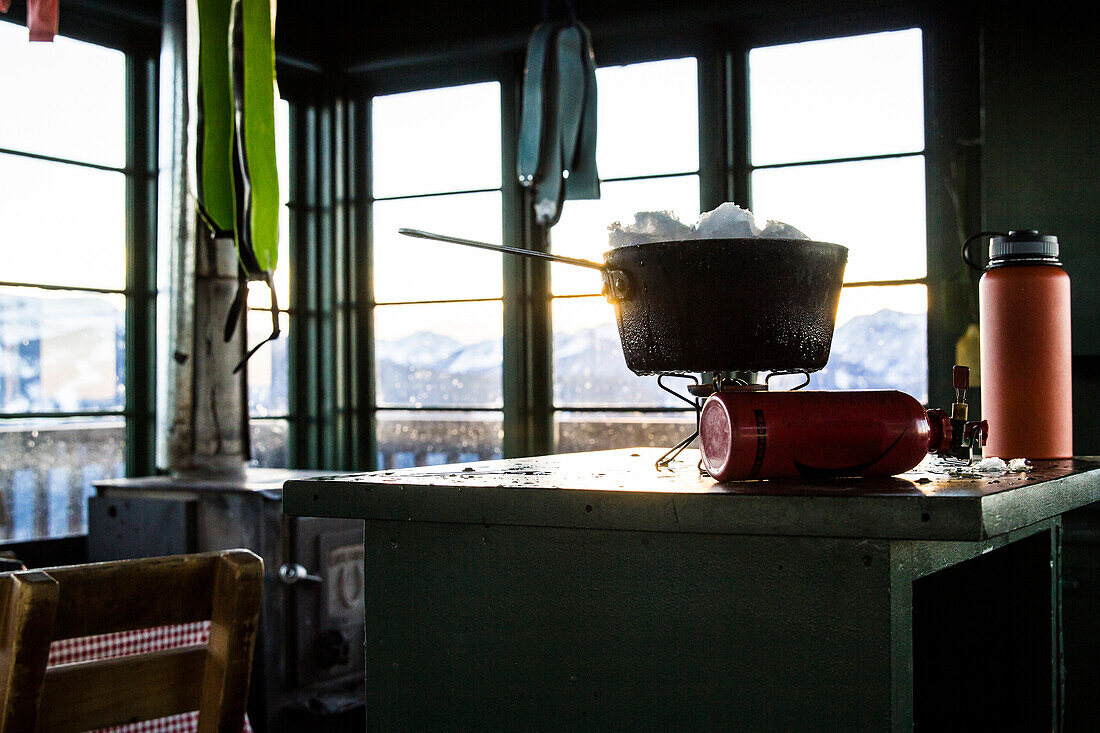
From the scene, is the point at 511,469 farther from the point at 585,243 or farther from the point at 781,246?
the point at 585,243

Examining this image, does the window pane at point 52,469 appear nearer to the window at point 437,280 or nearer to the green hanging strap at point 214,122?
the window at point 437,280

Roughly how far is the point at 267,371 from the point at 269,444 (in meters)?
0.26

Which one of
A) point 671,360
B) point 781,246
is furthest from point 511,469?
point 781,246

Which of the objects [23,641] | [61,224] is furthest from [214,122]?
[23,641]

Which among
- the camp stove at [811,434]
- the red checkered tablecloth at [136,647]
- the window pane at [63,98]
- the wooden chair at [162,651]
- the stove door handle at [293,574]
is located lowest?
the red checkered tablecloth at [136,647]

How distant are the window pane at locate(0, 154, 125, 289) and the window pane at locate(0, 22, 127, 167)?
0.17ft

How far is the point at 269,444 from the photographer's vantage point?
398cm

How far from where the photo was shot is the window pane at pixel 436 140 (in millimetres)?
3852

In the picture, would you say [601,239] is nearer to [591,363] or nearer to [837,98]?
[591,363]

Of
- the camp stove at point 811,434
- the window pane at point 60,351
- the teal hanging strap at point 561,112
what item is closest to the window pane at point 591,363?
the teal hanging strap at point 561,112

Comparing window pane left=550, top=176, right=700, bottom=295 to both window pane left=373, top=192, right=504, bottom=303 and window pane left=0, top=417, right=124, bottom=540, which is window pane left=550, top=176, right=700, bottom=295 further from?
window pane left=0, top=417, right=124, bottom=540

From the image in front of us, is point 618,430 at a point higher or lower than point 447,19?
lower

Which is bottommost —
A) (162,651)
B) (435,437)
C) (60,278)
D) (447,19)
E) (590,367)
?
(162,651)

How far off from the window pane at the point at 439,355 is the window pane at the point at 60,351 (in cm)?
97
